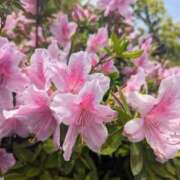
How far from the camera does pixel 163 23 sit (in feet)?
38.8

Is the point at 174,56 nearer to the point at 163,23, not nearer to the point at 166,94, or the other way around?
the point at 163,23

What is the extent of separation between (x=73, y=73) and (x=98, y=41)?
66.0 inches

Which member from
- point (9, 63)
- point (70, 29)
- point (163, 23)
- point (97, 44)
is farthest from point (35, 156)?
point (163, 23)

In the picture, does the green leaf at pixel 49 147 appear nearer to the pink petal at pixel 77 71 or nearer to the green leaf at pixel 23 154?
the green leaf at pixel 23 154

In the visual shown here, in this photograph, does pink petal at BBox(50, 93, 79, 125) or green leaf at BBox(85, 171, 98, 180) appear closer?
pink petal at BBox(50, 93, 79, 125)

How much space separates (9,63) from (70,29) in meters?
2.21

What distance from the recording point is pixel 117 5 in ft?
13.0

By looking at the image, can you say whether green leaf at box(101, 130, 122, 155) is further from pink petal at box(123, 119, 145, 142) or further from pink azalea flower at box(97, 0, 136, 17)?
pink azalea flower at box(97, 0, 136, 17)

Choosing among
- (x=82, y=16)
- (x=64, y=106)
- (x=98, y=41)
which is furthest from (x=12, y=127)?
(x=82, y=16)

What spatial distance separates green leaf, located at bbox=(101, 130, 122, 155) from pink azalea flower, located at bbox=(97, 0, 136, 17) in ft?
7.03

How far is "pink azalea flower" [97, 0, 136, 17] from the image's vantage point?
3.93 meters

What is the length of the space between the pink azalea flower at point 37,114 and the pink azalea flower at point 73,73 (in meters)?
0.07

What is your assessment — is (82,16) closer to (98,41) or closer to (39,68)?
(98,41)

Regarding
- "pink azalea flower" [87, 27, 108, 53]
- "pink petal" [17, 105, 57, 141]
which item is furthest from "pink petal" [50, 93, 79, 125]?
"pink azalea flower" [87, 27, 108, 53]
